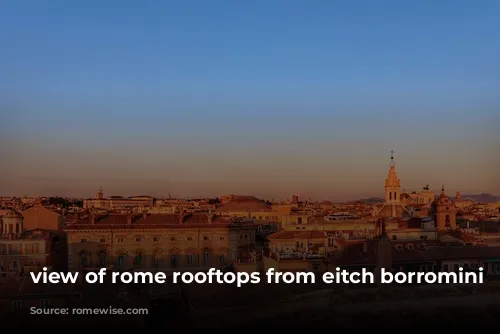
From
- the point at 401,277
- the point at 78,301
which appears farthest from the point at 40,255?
the point at 401,277

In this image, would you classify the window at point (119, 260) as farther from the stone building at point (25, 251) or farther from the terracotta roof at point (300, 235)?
the terracotta roof at point (300, 235)

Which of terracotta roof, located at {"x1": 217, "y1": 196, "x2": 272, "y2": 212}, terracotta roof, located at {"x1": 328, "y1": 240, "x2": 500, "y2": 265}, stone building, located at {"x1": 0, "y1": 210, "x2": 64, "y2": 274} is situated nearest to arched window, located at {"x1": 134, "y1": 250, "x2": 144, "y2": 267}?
stone building, located at {"x1": 0, "y1": 210, "x2": 64, "y2": 274}

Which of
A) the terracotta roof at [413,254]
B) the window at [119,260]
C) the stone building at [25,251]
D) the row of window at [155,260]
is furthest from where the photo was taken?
the row of window at [155,260]

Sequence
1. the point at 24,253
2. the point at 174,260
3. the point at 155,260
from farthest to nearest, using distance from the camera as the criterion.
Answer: the point at 174,260
the point at 155,260
the point at 24,253

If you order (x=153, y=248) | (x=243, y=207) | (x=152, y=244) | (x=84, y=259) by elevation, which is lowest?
(x=84, y=259)

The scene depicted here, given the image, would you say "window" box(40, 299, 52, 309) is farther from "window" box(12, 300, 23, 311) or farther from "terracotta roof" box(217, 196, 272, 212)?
"terracotta roof" box(217, 196, 272, 212)

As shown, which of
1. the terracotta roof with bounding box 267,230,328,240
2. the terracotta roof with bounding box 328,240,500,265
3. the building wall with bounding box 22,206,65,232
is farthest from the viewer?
the building wall with bounding box 22,206,65,232

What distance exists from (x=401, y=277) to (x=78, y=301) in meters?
6.76

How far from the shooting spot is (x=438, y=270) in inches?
611

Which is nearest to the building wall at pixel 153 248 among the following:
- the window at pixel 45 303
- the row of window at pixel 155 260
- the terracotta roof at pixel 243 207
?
the row of window at pixel 155 260

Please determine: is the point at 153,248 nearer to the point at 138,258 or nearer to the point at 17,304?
the point at 138,258

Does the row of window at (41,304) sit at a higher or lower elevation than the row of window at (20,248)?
lower

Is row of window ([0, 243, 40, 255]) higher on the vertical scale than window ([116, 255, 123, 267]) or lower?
higher

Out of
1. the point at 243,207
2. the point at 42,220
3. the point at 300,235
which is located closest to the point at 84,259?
the point at 300,235
